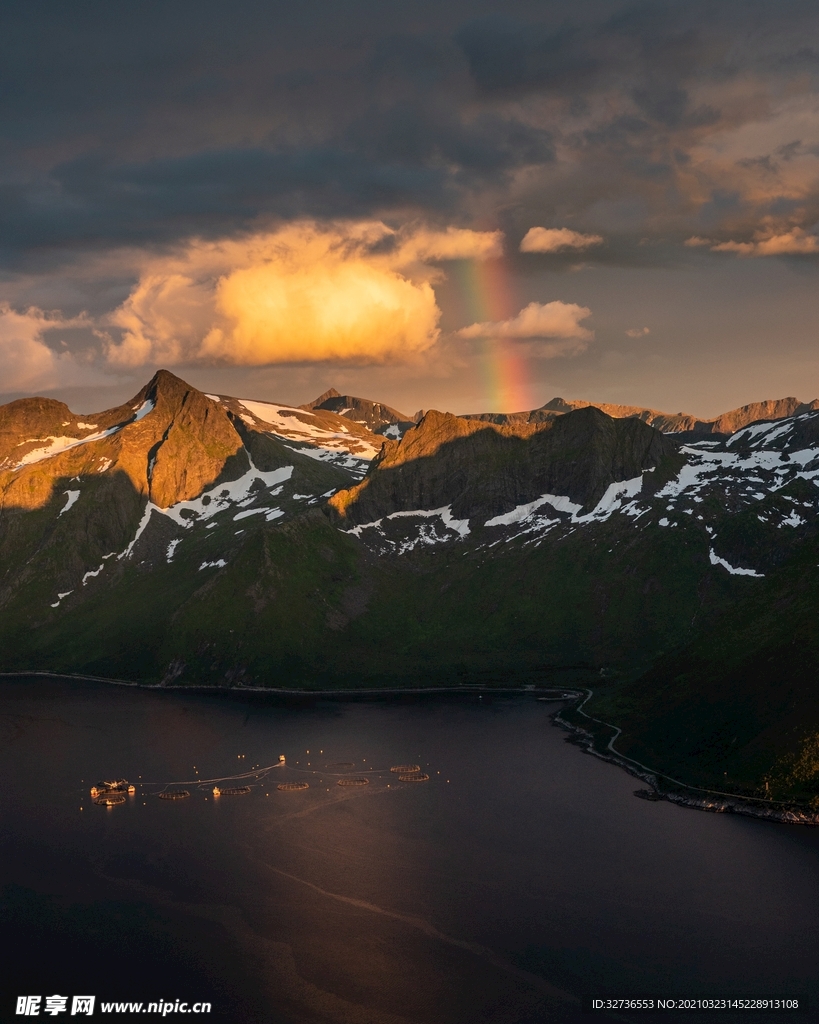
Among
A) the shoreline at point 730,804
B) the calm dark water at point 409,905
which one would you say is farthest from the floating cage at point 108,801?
the shoreline at point 730,804

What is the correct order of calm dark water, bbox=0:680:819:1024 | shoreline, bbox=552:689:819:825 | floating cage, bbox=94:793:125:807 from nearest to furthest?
calm dark water, bbox=0:680:819:1024 → shoreline, bbox=552:689:819:825 → floating cage, bbox=94:793:125:807

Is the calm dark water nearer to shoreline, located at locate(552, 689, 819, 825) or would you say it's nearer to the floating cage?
shoreline, located at locate(552, 689, 819, 825)

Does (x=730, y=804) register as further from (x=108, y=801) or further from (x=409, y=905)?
(x=108, y=801)

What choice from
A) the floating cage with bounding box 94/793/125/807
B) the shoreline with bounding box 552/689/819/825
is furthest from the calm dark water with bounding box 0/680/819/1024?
the floating cage with bounding box 94/793/125/807

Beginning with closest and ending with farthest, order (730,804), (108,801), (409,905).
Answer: (409,905), (730,804), (108,801)

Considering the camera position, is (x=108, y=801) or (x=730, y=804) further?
(x=108, y=801)

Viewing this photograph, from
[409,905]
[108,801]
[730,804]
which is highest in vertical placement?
[730,804]

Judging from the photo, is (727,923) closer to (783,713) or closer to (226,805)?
(783,713)

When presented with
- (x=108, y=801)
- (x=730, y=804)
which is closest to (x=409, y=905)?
(x=730, y=804)
